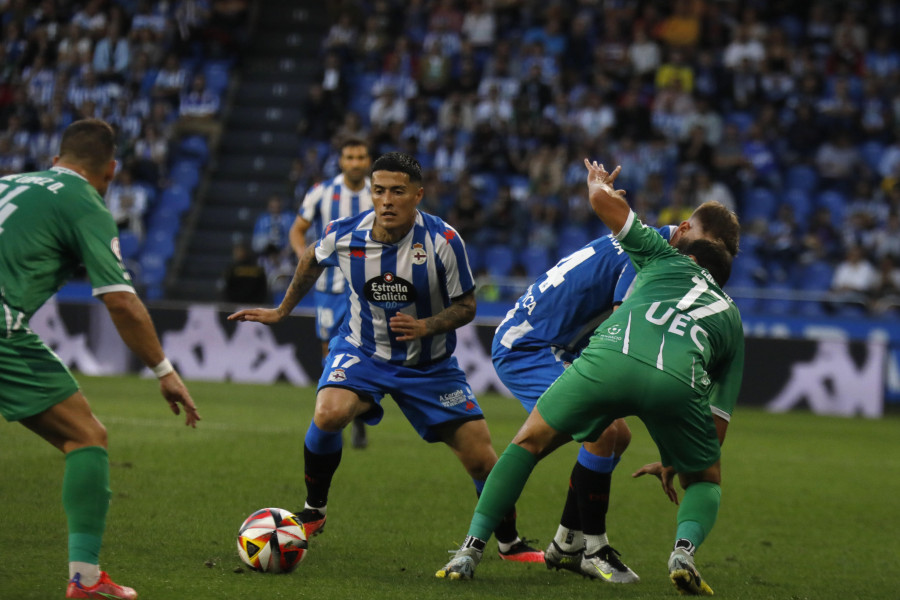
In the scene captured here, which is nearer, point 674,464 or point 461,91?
point 674,464

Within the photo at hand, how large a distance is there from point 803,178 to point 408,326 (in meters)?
14.5

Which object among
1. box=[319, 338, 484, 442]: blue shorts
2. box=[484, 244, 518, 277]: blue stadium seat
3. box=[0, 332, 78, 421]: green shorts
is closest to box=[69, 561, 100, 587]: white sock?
box=[0, 332, 78, 421]: green shorts

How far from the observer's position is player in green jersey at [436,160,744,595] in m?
4.86

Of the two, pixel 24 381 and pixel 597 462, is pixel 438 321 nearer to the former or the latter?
pixel 597 462

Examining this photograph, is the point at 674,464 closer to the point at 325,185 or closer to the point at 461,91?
the point at 325,185

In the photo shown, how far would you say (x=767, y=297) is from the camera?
53.1 ft

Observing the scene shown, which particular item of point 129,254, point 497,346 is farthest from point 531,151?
point 497,346

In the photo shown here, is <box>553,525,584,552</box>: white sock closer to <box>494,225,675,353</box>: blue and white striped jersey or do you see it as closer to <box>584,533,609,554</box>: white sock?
<box>584,533,609,554</box>: white sock

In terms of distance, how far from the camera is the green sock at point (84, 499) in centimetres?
440

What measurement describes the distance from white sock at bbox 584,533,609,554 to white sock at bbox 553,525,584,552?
0.46ft

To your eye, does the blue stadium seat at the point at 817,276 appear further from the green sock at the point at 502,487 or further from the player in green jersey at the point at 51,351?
the player in green jersey at the point at 51,351

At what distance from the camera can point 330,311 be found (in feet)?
30.8

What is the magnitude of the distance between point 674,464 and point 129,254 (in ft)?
52.5

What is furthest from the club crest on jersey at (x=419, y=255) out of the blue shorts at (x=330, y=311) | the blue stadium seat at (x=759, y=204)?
the blue stadium seat at (x=759, y=204)
